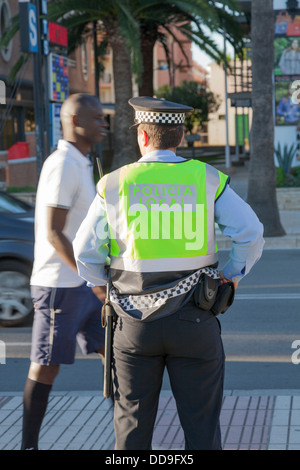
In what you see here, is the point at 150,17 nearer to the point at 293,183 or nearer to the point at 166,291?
the point at 293,183

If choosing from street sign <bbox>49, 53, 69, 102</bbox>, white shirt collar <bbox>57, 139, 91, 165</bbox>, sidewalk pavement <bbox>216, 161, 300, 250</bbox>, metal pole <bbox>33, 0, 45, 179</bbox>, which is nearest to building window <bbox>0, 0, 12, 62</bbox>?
street sign <bbox>49, 53, 69, 102</bbox>

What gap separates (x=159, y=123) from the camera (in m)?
3.49

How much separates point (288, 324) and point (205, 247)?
498 cm

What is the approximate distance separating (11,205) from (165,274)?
623 cm

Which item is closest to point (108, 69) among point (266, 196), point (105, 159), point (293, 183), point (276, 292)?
point (105, 159)

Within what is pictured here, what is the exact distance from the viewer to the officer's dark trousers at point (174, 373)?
3.41 m

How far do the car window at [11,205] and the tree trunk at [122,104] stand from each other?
15503 millimetres

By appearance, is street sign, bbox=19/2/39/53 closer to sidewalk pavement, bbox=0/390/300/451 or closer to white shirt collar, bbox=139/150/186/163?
sidewalk pavement, bbox=0/390/300/451

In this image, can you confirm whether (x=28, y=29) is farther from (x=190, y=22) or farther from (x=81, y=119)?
(x=81, y=119)

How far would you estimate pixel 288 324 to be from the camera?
27.2 feet

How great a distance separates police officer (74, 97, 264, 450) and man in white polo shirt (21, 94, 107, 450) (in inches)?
39.4

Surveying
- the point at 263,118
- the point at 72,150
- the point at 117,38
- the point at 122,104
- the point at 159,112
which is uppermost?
the point at 117,38

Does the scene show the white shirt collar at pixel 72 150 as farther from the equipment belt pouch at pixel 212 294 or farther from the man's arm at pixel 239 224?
the equipment belt pouch at pixel 212 294

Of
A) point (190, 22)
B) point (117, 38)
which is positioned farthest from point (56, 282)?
point (190, 22)
